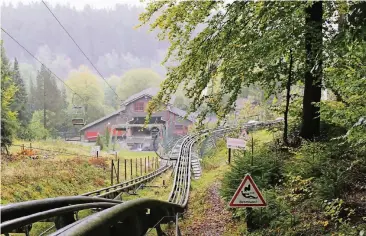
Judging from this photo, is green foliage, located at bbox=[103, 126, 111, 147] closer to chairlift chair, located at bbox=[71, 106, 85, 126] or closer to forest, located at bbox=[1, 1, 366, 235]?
forest, located at bbox=[1, 1, 366, 235]

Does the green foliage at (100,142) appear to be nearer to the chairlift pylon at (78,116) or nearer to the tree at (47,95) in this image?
the chairlift pylon at (78,116)

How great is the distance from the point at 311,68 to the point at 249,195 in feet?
11.0

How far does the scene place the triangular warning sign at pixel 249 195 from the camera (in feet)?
16.5

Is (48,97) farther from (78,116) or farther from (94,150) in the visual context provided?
(94,150)

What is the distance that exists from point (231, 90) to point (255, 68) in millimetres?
973

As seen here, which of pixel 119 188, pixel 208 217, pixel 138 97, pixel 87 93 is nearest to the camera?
pixel 208 217

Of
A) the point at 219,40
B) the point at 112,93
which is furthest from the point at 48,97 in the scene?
the point at 219,40

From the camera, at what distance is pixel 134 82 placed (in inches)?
399

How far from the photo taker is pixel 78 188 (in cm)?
741

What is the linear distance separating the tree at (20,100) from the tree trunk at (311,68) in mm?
5011

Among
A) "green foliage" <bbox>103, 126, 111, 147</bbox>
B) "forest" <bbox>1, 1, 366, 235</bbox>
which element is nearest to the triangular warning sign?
"forest" <bbox>1, 1, 366, 235</bbox>

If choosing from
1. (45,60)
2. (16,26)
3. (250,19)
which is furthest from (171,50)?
(16,26)

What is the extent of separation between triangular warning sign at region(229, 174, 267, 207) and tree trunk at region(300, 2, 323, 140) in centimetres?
260

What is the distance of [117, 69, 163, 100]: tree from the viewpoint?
31.8 ft
